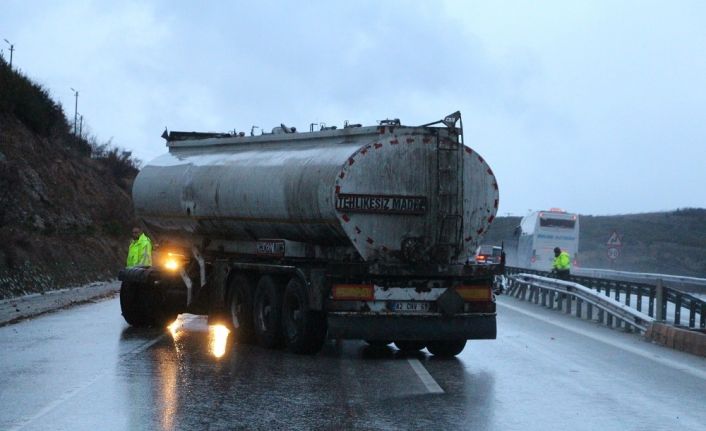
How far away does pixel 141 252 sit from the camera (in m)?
24.4

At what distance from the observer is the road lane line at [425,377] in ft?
43.0

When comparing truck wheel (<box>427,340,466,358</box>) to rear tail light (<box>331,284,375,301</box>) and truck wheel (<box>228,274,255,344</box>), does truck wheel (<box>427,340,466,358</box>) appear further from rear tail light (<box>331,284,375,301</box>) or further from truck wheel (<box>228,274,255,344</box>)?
truck wheel (<box>228,274,255,344</box>)

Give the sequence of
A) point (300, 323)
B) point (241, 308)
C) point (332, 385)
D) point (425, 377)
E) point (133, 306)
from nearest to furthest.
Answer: point (332, 385) → point (425, 377) → point (300, 323) → point (241, 308) → point (133, 306)

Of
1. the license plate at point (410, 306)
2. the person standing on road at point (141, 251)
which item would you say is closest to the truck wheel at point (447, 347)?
the license plate at point (410, 306)

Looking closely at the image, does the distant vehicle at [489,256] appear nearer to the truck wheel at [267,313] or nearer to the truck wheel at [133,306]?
the truck wheel at [267,313]

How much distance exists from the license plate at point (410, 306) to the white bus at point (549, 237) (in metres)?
38.1

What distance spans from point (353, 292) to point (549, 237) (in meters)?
39.6

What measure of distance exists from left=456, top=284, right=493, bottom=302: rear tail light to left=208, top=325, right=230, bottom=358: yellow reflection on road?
331cm

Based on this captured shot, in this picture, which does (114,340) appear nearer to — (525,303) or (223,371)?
(223,371)

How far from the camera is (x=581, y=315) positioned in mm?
28016

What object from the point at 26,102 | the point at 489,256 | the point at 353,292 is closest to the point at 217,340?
the point at 353,292

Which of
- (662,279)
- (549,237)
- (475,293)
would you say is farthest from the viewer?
(549,237)

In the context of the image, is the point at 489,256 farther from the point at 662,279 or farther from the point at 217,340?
the point at 217,340

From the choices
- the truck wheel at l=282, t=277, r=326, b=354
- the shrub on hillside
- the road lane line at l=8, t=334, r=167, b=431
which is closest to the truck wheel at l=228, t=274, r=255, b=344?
the truck wheel at l=282, t=277, r=326, b=354
